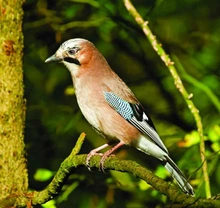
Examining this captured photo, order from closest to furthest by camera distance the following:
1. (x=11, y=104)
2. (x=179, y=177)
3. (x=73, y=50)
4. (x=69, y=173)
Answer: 1. (x=69, y=173)
2. (x=11, y=104)
3. (x=179, y=177)
4. (x=73, y=50)

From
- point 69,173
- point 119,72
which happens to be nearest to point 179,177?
point 69,173

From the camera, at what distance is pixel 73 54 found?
553 centimetres

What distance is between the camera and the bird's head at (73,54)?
5.43 meters

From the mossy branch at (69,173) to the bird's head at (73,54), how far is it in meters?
A: 1.07

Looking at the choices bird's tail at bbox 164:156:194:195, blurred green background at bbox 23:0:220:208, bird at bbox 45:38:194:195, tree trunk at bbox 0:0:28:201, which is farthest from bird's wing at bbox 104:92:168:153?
blurred green background at bbox 23:0:220:208

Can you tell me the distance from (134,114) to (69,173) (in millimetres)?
1271

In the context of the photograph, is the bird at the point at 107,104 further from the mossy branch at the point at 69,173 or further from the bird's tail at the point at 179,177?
the mossy branch at the point at 69,173

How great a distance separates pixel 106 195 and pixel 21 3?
2349 mm

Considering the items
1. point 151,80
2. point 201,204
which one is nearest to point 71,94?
point 151,80

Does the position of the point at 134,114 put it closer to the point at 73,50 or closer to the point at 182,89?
the point at 182,89

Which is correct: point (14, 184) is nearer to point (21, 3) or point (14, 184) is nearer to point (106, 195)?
point (21, 3)

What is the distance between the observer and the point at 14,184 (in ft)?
16.3

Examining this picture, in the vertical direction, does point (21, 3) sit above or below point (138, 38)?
above

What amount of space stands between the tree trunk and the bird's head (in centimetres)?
37
